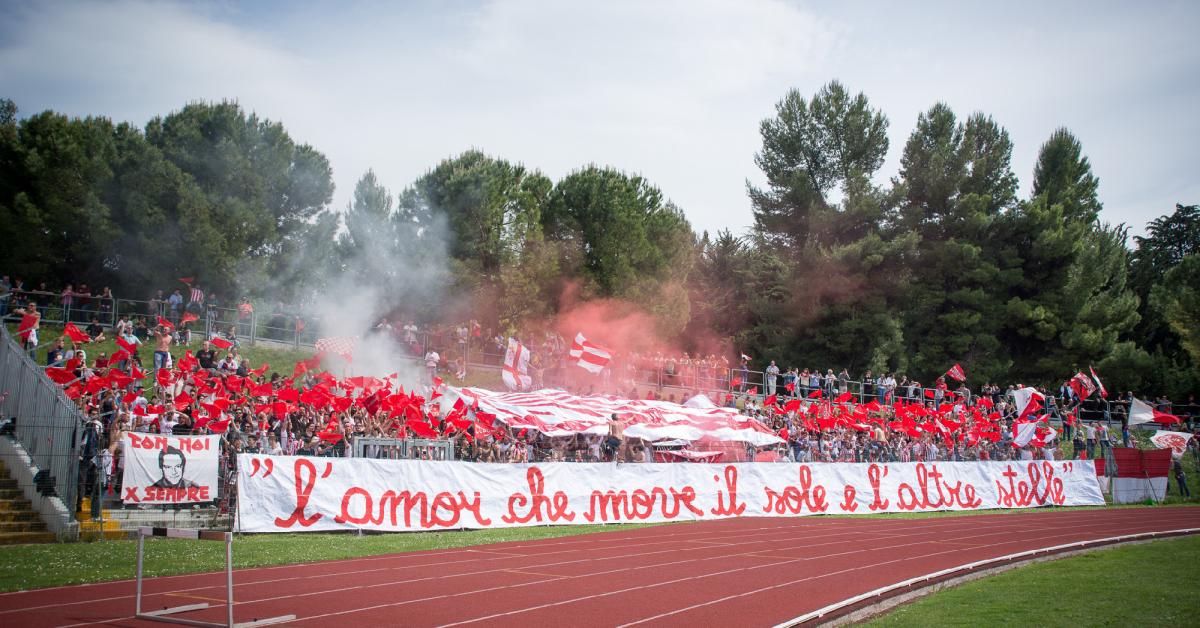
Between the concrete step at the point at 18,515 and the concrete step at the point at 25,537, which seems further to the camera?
the concrete step at the point at 18,515

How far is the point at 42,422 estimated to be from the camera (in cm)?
1789

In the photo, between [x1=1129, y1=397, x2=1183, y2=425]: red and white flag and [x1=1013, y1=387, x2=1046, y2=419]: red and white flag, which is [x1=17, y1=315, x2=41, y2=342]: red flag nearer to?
[x1=1013, y1=387, x2=1046, y2=419]: red and white flag

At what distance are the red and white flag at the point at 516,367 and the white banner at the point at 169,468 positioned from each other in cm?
1465

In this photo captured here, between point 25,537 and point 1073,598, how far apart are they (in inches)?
680

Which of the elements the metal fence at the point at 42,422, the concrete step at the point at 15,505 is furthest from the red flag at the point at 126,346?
the concrete step at the point at 15,505

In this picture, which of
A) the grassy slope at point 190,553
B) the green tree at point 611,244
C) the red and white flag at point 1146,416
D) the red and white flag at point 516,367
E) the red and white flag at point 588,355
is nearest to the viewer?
the grassy slope at point 190,553

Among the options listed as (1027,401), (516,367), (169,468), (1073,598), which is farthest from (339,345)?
(1027,401)

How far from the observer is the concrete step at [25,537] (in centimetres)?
1594

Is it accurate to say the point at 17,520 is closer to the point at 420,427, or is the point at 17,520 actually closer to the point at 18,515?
the point at 18,515

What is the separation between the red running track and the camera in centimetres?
1059

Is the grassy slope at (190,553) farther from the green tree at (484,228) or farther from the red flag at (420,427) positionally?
the green tree at (484,228)

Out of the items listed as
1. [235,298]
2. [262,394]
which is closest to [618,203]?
[235,298]

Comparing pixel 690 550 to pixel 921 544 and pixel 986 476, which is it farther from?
pixel 986 476

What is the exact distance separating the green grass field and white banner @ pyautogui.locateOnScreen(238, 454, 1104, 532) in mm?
9700
